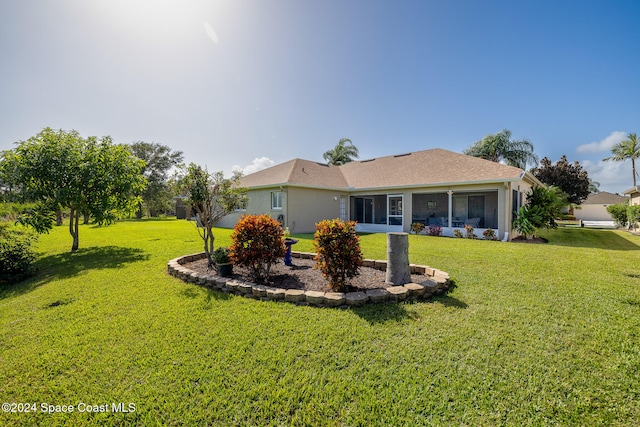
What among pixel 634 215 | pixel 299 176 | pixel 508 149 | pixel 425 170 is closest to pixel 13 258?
pixel 299 176

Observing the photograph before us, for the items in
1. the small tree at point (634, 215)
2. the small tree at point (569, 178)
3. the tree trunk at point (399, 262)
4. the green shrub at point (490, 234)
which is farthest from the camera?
the small tree at point (569, 178)

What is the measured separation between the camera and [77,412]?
2.22 meters

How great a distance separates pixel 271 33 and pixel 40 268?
35.2ft

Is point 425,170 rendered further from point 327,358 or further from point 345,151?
point 345,151

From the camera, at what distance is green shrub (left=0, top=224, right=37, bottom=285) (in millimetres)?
6289

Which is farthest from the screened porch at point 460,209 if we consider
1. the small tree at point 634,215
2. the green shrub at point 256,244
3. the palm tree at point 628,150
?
the palm tree at point 628,150

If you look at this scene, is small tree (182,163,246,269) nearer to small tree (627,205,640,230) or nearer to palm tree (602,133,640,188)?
small tree (627,205,640,230)

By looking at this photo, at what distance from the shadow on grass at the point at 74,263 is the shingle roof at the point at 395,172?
818 centimetres

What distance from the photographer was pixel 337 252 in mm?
4605

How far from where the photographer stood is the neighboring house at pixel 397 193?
43.1ft

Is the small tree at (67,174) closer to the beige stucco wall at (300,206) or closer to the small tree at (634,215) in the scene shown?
the beige stucco wall at (300,206)

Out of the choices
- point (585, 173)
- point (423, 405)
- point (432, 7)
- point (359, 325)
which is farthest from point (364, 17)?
point (585, 173)

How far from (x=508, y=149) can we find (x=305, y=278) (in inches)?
1047

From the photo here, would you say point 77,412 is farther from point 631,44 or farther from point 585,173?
point 585,173
